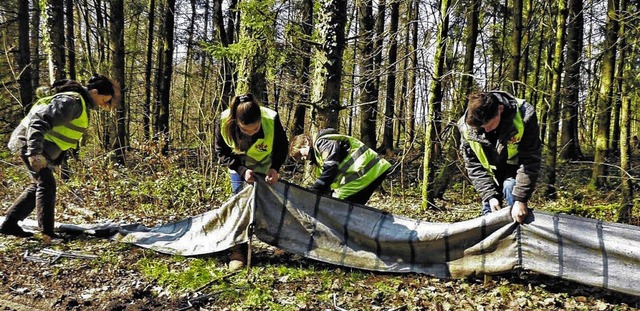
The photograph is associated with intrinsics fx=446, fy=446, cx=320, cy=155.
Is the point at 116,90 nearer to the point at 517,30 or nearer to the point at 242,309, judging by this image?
the point at 242,309

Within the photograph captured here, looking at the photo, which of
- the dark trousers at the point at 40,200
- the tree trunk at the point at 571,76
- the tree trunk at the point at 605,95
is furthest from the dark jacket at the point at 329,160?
the tree trunk at the point at 571,76

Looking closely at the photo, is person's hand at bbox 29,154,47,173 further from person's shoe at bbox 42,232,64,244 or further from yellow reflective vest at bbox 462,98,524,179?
yellow reflective vest at bbox 462,98,524,179

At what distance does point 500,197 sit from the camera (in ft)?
13.2

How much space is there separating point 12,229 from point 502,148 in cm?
502

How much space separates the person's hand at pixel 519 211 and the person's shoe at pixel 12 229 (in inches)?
194

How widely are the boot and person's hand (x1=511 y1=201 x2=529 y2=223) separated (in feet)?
16.2

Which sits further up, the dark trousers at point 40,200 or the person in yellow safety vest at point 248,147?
the person in yellow safety vest at point 248,147

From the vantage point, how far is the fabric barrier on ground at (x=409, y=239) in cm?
326

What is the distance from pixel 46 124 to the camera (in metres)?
4.38

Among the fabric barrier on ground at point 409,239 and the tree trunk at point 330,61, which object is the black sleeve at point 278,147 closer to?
the fabric barrier on ground at point 409,239

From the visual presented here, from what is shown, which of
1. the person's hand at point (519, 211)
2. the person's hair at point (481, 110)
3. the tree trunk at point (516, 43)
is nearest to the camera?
the person's hair at point (481, 110)

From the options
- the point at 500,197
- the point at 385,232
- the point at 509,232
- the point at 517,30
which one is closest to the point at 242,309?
the point at 385,232

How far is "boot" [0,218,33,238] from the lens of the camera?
189 inches

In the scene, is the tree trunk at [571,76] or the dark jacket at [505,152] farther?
the tree trunk at [571,76]
